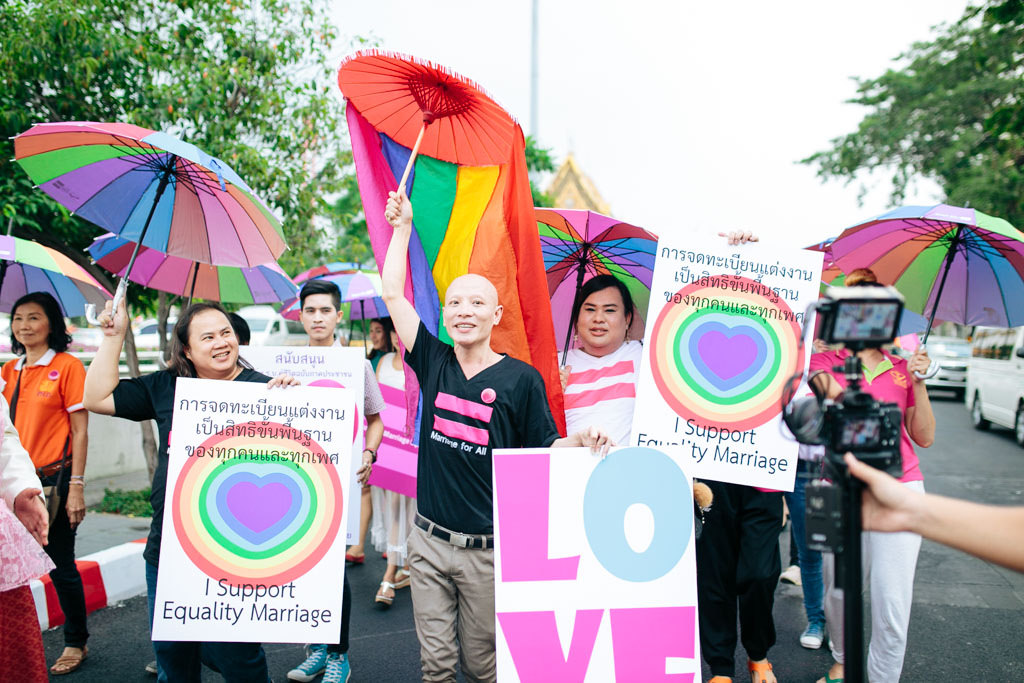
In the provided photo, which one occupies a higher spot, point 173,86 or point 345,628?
point 173,86

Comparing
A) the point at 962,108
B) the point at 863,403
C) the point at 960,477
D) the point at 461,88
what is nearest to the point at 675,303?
the point at 461,88

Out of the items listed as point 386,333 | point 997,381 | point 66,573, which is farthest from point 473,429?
point 997,381

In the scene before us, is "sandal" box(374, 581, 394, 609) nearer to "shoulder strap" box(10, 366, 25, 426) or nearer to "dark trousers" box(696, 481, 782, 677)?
"dark trousers" box(696, 481, 782, 677)

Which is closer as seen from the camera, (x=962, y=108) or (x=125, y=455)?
(x=125, y=455)

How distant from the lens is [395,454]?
504 centimetres

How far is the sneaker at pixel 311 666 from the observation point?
371cm

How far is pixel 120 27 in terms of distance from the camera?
6031mm

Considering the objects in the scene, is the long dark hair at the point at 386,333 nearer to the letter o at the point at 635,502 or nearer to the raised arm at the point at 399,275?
the raised arm at the point at 399,275

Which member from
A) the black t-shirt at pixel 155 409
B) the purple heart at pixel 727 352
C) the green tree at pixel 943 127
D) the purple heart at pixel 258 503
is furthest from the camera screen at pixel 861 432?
the green tree at pixel 943 127

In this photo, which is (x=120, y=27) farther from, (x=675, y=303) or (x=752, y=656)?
(x=752, y=656)

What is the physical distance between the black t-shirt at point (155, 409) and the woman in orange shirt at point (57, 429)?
2.97ft

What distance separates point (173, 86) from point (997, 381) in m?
13.1

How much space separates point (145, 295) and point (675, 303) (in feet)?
17.6

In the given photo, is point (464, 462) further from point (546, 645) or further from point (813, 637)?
Result: point (813, 637)
